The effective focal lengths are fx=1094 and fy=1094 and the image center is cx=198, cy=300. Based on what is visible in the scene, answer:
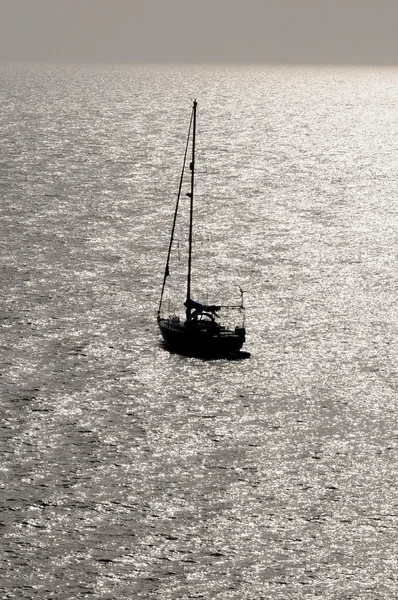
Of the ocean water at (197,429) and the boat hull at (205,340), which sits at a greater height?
the boat hull at (205,340)

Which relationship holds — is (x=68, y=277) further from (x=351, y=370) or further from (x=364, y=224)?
(x=364, y=224)

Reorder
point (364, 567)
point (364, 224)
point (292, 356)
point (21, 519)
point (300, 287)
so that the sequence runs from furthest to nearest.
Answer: point (364, 224) < point (300, 287) < point (292, 356) < point (21, 519) < point (364, 567)

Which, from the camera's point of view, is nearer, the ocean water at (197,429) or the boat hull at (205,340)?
the ocean water at (197,429)

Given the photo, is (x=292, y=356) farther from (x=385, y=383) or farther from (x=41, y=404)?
(x=41, y=404)

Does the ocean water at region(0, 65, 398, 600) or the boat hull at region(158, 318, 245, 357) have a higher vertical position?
the boat hull at region(158, 318, 245, 357)

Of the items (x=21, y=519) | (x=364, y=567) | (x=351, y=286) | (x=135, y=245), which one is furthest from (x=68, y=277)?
(x=364, y=567)

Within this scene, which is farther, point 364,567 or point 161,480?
point 161,480

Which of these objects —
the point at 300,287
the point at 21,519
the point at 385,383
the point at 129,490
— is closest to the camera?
the point at 21,519

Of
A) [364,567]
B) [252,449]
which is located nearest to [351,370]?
[252,449]
